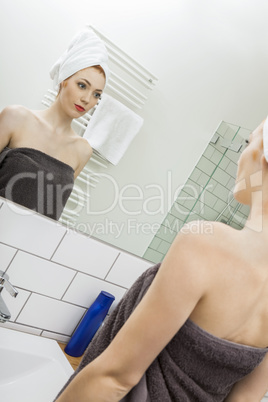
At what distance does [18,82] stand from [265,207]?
87cm

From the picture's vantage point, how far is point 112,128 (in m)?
1.39

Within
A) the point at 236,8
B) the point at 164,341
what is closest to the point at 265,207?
the point at 164,341

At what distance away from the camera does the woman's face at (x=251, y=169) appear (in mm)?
778

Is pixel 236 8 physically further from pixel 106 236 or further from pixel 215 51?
pixel 106 236

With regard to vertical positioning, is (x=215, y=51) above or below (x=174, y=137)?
above

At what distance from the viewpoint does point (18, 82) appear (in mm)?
1239

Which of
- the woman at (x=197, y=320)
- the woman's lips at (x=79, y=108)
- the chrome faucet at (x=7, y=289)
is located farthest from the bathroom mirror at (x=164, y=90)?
the woman at (x=197, y=320)

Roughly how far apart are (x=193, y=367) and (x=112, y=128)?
874 millimetres

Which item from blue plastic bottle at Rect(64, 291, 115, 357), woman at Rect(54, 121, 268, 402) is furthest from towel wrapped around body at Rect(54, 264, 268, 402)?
blue plastic bottle at Rect(64, 291, 115, 357)

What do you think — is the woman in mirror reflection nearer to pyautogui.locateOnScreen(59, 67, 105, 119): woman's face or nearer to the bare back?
pyautogui.locateOnScreen(59, 67, 105, 119): woman's face

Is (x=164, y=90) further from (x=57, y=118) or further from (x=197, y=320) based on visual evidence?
(x=197, y=320)

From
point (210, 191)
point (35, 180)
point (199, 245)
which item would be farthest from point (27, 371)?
point (210, 191)

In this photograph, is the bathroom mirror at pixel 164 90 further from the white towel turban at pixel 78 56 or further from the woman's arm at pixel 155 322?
the woman's arm at pixel 155 322

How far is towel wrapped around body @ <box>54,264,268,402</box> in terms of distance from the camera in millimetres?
738
